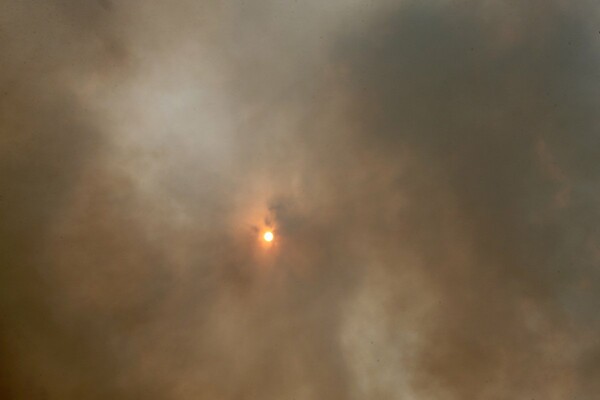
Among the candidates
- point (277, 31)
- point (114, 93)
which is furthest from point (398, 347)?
point (114, 93)

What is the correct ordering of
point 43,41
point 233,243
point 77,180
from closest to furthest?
point 43,41 → point 77,180 → point 233,243

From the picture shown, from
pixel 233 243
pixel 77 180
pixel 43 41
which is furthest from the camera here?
pixel 233 243

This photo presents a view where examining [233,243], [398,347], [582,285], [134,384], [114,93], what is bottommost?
[134,384]

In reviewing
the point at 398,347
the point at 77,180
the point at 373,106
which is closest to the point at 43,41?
the point at 77,180

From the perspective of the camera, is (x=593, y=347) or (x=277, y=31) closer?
(x=277, y=31)

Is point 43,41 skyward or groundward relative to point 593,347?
skyward

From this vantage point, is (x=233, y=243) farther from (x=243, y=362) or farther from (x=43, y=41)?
(x=43, y=41)
